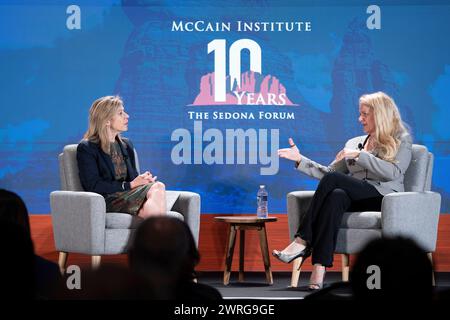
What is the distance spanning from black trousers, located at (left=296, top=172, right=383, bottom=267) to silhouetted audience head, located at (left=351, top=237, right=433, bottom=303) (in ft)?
12.1

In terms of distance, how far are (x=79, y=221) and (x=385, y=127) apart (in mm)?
2120

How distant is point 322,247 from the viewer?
16.4ft

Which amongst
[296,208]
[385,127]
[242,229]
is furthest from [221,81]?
[385,127]

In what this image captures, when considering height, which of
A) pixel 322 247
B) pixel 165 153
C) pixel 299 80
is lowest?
pixel 322 247

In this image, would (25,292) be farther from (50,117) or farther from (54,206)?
(50,117)

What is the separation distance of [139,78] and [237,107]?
2.71ft

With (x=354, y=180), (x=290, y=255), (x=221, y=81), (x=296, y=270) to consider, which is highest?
(x=221, y=81)

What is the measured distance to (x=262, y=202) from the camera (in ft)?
20.2

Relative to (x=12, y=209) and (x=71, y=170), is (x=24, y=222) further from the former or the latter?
(x=71, y=170)

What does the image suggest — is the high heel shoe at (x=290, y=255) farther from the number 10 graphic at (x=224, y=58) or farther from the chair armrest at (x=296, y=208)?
the number 10 graphic at (x=224, y=58)

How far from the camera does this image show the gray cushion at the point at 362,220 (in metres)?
5.07

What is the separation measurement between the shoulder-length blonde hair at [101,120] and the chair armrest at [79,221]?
0.45m

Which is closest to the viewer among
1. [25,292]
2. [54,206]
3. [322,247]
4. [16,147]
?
[25,292]
